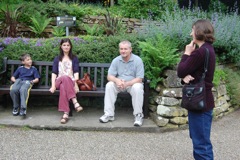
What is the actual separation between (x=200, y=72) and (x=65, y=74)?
3.09 m

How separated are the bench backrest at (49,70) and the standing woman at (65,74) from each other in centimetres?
28

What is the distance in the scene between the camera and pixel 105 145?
482 centimetres

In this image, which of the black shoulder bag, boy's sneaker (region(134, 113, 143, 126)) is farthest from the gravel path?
the black shoulder bag

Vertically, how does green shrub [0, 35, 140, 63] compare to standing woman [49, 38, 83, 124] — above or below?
above

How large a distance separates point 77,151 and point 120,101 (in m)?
2.21

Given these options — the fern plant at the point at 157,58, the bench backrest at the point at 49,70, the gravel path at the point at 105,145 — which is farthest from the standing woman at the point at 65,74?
the fern plant at the point at 157,58

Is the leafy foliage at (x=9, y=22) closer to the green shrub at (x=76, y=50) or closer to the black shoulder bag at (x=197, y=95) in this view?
the green shrub at (x=76, y=50)

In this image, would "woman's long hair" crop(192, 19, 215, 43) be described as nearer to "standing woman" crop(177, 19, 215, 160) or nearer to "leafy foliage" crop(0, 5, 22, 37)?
"standing woman" crop(177, 19, 215, 160)

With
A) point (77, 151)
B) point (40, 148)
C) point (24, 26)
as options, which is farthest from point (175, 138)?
point (24, 26)

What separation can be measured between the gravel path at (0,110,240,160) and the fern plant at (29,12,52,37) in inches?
151

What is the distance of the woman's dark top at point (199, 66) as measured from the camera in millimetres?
3385

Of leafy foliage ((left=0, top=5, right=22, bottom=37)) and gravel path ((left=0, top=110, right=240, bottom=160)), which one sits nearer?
gravel path ((left=0, top=110, right=240, bottom=160))

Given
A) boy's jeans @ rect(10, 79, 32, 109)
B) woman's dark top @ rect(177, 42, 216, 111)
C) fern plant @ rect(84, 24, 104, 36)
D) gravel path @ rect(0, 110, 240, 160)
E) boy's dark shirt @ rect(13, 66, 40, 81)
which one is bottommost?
gravel path @ rect(0, 110, 240, 160)

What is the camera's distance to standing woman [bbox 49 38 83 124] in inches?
223
